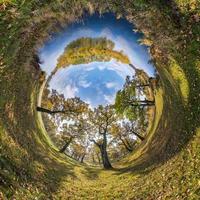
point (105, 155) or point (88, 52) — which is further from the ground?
point (88, 52)

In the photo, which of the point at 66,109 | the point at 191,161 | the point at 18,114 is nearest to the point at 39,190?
the point at 18,114

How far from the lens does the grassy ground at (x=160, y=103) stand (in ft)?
35.2

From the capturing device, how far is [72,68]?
1672 cm

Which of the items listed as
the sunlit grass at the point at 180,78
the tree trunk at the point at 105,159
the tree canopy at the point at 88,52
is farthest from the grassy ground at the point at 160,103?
the tree trunk at the point at 105,159

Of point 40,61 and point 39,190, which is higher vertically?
point 40,61


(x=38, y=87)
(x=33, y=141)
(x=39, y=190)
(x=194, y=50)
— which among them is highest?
(x=194, y=50)

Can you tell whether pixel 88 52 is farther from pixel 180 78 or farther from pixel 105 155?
pixel 105 155

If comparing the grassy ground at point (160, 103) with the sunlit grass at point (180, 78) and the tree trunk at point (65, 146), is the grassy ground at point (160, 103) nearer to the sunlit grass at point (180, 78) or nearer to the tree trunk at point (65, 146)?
the sunlit grass at point (180, 78)

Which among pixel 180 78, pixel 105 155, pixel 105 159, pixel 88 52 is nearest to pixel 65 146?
pixel 105 155

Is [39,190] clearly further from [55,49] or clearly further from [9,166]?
[55,49]

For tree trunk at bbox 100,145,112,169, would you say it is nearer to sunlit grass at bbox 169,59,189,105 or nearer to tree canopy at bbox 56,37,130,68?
tree canopy at bbox 56,37,130,68

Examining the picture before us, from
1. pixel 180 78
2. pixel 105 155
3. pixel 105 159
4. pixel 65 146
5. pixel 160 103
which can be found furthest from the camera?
pixel 65 146

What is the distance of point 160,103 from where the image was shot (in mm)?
16016

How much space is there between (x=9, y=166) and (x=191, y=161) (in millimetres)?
5531
